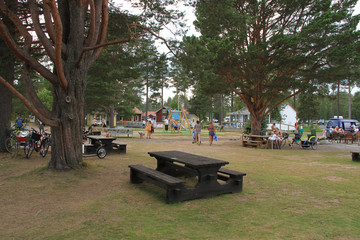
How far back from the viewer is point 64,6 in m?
7.42

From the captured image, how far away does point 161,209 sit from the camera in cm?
443

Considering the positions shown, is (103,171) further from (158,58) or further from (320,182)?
(320,182)

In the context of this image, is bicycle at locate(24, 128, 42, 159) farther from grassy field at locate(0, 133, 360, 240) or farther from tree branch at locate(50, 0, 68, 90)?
tree branch at locate(50, 0, 68, 90)

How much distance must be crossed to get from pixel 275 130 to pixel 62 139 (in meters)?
13.3

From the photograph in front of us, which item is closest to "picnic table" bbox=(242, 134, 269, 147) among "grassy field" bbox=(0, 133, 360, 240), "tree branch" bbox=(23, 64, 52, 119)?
"grassy field" bbox=(0, 133, 360, 240)

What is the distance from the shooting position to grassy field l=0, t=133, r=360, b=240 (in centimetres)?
350

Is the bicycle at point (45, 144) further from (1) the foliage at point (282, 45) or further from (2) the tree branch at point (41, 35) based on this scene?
(1) the foliage at point (282, 45)

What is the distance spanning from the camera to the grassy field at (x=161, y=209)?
11.5 ft

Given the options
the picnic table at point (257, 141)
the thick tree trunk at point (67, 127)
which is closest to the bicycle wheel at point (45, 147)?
the thick tree trunk at point (67, 127)

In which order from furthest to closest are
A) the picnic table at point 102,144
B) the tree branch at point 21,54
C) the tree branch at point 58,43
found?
1. the picnic table at point 102,144
2. the tree branch at point 21,54
3. the tree branch at point 58,43

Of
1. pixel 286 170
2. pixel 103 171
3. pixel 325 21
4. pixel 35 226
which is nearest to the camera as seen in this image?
pixel 35 226

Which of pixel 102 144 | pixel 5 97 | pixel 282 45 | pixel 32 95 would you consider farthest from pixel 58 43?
pixel 282 45

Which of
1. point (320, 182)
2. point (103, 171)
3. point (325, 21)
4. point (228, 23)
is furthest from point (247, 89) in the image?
point (103, 171)

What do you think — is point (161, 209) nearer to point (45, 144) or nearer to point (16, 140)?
point (45, 144)
